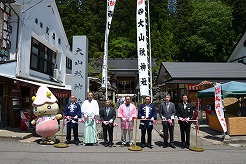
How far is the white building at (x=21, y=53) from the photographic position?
1188 cm

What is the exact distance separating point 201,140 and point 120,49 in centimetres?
3961

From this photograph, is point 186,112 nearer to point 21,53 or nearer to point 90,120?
point 90,120

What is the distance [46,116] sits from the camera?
9.16 meters

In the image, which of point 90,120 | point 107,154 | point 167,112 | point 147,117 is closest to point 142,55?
point 167,112

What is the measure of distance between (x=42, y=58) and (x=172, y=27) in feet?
118

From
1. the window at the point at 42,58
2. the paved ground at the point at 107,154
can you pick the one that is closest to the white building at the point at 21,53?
the window at the point at 42,58

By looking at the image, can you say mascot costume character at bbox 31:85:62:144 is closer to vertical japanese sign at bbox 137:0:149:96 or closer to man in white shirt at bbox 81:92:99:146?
man in white shirt at bbox 81:92:99:146

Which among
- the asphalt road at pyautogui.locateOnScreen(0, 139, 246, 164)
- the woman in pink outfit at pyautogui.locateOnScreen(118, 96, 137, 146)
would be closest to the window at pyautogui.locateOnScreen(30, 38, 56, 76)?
the asphalt road at pyautogui.locateOnScreen(0, 139, 246, 164)

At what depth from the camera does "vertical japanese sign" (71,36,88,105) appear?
11023 mm

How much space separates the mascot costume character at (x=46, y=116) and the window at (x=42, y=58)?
21.8 ft

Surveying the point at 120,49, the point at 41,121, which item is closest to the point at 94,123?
the point at 41,121

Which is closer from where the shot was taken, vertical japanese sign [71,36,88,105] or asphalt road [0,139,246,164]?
asphalt road [0,139,246,164]

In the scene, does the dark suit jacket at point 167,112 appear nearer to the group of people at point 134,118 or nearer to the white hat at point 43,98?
the group of people at point 134,118

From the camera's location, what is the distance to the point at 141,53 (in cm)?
1366
